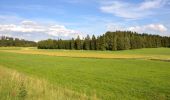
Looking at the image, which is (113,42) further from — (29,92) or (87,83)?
(29,92)

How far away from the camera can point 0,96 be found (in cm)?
912

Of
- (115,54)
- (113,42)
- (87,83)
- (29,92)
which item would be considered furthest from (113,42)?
(29,92)

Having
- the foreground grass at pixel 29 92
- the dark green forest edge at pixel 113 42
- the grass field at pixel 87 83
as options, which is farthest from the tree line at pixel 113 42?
the foreground grass at pixel 29 92

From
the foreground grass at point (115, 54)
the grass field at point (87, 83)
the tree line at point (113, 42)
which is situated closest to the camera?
the grass field at point (87, 83)

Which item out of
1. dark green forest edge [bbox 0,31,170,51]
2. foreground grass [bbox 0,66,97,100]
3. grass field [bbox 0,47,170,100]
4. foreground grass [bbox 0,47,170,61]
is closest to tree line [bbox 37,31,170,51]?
dark green forest edge [bbox 0,31,170,51]

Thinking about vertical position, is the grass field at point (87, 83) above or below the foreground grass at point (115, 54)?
above

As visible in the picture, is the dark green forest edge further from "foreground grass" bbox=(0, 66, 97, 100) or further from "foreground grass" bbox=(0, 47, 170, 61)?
"foreground grass" bbox=(0, 66, 97, 100)

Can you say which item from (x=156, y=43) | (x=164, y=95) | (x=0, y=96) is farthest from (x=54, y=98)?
(x=156, y=43)

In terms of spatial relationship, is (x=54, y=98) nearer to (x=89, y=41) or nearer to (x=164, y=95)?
(x=164, y=95)

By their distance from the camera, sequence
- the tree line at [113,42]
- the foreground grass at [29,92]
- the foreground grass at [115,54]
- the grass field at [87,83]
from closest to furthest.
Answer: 1. the foreground grass at [29,92]
2. the grass field at [87,83]
3. the foreground grass at [115,54]
4. the tree line at [113,42]

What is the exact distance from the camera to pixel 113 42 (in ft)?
471

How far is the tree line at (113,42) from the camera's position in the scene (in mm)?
144887

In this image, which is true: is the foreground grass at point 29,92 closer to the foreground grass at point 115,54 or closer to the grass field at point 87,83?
the grass field at point 87,83

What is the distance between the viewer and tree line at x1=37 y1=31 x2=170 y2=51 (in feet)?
475
